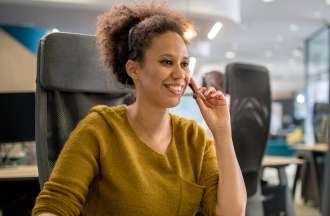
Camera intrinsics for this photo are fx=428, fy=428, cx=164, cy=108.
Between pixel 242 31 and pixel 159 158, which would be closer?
pixel 159 158

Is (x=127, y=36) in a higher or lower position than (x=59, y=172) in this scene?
higher

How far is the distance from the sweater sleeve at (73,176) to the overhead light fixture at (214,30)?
20.7 ft

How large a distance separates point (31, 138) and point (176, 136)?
160cm

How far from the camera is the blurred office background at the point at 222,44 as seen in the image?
260 centimetres

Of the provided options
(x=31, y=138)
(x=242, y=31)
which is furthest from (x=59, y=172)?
(x=242, y=31)

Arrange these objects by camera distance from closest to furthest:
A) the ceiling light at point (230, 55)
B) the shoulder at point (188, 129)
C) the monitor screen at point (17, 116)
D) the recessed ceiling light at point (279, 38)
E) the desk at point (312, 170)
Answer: the shoulder at point (188, 129) → the monitor screen at point (17, 116) → the desk at point (312, 170) → the recessed ceiling light at point (279, 38) → the ceiling light at point (230, 55)

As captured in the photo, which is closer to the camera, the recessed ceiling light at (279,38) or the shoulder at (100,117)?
the shoulder at (100,117)

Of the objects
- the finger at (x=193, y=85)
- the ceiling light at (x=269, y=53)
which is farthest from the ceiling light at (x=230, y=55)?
the finger at (x=193, y=85)

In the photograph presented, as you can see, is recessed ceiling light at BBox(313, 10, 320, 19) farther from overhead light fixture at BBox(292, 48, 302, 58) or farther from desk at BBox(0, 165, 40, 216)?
desk at BBox(0, 165, 40, 216)

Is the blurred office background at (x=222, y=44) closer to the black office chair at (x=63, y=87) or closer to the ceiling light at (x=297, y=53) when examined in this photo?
the ceiling light at (x=297, y=53)

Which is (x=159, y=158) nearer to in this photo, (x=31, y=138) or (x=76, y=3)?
(x=31, y=138)

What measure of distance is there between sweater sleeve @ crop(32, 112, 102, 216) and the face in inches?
7.6

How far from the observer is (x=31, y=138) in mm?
2605

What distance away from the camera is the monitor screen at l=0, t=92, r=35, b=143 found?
2.55 meters
